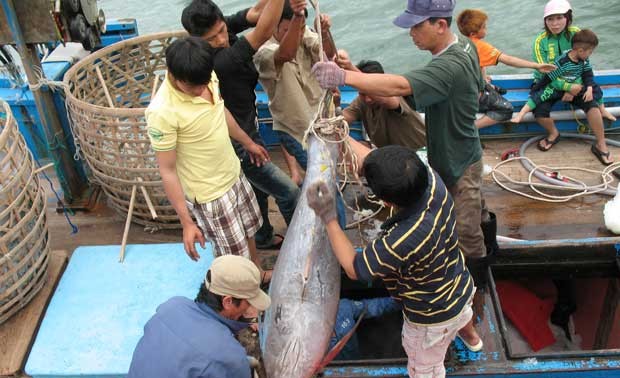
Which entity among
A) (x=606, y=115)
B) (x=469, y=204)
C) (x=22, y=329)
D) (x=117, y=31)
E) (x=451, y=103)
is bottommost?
(x=22, y=329)

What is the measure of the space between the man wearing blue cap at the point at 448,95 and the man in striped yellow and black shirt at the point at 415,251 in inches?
18.4

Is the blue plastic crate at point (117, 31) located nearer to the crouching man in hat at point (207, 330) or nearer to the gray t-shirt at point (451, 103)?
the gray t-shirt at point (451, 103)

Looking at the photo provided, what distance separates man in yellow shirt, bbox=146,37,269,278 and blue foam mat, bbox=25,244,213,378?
54 cm

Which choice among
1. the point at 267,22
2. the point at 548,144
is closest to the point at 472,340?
the point at 267,22

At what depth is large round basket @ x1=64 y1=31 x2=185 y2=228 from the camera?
3557mm

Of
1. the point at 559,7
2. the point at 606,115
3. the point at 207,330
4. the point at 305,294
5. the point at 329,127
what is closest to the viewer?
the point at 207,330

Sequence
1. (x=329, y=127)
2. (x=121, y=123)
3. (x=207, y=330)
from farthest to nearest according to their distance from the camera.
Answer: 1. (x=121, y=123)
2. (x=329, y=127)
3. (x=207, y=330)

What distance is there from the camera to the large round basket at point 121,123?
356 centimetres

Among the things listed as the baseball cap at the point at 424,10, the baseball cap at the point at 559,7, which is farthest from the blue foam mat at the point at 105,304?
the baseball cap at the point at 559,7

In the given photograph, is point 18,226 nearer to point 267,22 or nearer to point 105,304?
point 105,304

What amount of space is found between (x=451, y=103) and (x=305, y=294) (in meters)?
1.23

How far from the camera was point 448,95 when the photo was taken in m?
2.68

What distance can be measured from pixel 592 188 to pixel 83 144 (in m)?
3.83

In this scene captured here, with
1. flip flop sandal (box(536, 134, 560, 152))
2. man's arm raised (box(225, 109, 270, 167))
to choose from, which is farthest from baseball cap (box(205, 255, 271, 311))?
flip flop sandal (box(536, 134, 560, 152))
